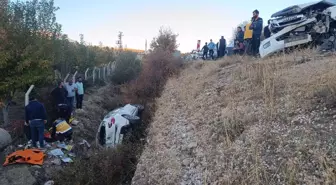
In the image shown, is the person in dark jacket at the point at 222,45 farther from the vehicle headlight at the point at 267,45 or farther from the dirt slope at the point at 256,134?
the dirt slope at the point at 256,134

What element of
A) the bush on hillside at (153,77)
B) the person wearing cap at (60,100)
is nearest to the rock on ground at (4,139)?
the person wearing cap at (60,100)

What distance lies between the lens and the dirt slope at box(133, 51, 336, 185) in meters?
3.23

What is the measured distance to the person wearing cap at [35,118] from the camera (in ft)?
25.0

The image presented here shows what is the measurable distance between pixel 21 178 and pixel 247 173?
5549mm

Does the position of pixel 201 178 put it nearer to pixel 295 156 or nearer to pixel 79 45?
pixel 295 156

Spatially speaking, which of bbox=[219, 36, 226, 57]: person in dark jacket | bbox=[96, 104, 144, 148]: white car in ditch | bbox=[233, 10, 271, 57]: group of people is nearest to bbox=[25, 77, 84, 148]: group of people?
bbox=[96, 104, 144, 148]: white car in ditch

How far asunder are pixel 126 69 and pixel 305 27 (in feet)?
60.4

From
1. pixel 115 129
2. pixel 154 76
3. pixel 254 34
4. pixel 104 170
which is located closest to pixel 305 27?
pixel 254 34

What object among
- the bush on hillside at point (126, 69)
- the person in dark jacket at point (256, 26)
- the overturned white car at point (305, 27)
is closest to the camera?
the overturned white car at point (305, 27)

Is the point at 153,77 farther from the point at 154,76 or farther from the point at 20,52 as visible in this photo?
the point at 20,52

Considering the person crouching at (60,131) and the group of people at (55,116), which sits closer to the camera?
the group of people at (55,116)

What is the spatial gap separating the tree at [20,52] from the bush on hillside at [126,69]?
11980 mm

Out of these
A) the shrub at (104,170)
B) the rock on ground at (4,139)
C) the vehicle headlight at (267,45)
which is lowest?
the shrub at (104,170)

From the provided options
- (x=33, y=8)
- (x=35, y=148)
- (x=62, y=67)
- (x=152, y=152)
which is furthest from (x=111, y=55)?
(x=152, y=152)
